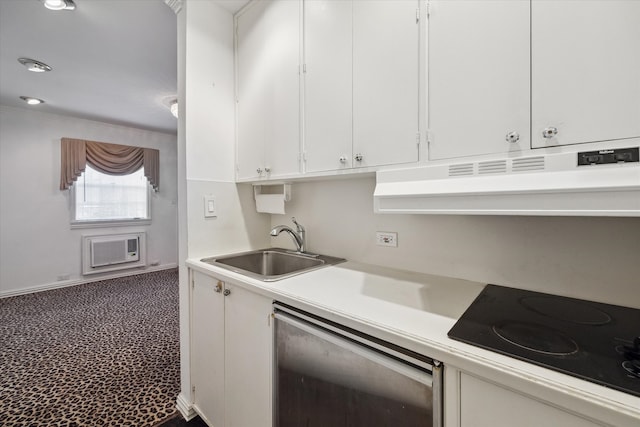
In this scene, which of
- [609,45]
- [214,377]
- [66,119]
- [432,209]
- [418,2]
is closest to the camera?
[609,45]

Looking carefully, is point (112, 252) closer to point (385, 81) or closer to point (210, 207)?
point (210, 207)

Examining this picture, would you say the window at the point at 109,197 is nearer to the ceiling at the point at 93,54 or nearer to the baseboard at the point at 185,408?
the ceiling at the point at 93,54

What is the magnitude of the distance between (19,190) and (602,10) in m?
5.68

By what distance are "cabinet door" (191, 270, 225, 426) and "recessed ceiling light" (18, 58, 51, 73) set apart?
2.62 meters

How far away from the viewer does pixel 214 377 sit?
145 cm

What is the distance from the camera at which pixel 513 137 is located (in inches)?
32.0

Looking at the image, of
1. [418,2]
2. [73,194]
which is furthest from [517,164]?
[73,194]

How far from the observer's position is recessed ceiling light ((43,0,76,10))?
1.65m

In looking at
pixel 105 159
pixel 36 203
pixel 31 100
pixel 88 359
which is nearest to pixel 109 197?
pixel 105 159

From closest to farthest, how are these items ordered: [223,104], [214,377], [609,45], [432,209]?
[609,45] → [432,209] → [214,377] → [223,104]

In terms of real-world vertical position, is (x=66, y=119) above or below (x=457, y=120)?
above

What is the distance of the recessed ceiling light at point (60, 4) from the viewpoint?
1.65 meters

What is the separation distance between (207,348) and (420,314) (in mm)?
1263

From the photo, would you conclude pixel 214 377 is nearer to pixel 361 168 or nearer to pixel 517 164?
pixel 361 168
